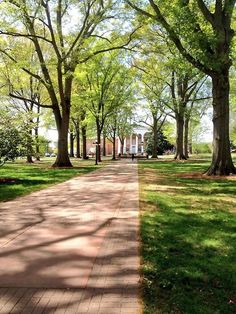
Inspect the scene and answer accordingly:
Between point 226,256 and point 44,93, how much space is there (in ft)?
135

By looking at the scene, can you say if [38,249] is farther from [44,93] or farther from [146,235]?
[44,93]

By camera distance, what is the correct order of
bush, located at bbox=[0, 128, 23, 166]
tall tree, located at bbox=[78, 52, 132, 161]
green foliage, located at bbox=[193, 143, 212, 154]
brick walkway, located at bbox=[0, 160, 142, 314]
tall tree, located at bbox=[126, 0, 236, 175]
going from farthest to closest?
green foliage, located at bbox=[193, 143, 212, 154]
tall tree, located at bbox=[78, 52, 132, 161]
bush, located at bbox=[0, 128, 23, 166]
tall tree, located at bbox=[126, 0, 236, 175]
brick walkway, located at bbox=[0, 160, 142, 314]

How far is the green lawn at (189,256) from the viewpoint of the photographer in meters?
4.04

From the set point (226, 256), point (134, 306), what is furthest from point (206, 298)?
point (226, 256)

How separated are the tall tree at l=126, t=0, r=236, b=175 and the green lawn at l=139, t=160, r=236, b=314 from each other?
8.03 metres

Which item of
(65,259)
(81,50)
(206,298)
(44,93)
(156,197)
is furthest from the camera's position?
(44,93)

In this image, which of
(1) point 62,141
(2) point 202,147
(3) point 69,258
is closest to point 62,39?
(1) point 62,141

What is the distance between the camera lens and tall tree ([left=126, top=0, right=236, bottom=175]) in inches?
642

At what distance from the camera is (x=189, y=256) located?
18.1 ft

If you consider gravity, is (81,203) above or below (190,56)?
below

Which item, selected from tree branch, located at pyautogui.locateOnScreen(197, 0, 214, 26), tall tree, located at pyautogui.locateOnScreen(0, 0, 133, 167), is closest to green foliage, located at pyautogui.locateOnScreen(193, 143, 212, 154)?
tall tree, located at pyautogui.locateOnScreen(0, 0, 133, 167)

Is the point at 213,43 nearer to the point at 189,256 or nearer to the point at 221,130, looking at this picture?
the point at 221,130

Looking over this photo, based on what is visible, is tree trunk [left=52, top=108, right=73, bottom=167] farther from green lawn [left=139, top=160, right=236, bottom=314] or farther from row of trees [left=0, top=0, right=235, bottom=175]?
green lawn [left=139, top=160, right=236, bottom=314]

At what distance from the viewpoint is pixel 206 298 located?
4.10 m
